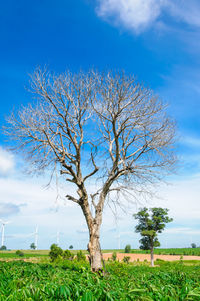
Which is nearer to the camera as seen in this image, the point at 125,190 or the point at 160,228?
the point at 125,190

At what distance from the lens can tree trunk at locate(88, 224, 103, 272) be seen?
10.0m

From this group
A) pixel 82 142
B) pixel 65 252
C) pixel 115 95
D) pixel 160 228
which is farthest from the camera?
pixel 160 228

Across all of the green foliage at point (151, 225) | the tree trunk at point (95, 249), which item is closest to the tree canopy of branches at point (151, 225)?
the green foliage at point (151, 225)

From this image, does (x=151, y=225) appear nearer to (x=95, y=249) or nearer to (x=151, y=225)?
(x=151, y=225)

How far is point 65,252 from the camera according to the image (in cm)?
2359

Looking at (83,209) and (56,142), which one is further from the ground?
(56,142)

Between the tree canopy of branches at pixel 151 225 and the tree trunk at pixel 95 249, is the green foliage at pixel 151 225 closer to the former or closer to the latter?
the tree canopy of branches at pixel 151 225

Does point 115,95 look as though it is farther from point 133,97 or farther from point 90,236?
point 90,236

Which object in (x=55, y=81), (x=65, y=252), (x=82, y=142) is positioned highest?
(x=55, y=81)

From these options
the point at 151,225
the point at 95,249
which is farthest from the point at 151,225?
the point at 95,249

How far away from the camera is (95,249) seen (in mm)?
10164

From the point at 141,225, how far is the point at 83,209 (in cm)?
2444

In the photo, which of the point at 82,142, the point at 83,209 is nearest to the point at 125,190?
the point at 83,209

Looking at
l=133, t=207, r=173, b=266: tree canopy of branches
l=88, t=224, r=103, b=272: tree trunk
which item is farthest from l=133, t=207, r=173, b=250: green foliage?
l=88, t=224, r=103, b=272: tree trunk
